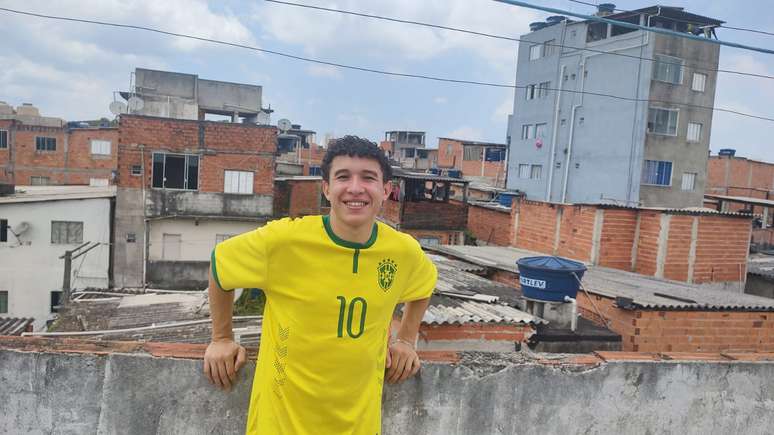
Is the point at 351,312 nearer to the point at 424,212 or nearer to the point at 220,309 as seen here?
the point at 220,309

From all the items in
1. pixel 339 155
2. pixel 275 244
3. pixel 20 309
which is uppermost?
pixel 339 155

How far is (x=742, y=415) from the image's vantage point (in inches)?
146

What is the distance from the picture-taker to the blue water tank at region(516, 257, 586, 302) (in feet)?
21.5

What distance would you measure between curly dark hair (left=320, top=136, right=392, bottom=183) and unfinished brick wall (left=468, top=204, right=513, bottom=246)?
64.5 feet

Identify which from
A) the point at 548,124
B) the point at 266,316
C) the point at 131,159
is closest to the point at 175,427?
the point at 266,316

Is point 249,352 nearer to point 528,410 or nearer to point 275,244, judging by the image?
point 275,244

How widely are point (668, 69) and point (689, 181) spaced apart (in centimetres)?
638

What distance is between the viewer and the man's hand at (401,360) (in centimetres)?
266

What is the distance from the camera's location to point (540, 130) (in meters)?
35.6

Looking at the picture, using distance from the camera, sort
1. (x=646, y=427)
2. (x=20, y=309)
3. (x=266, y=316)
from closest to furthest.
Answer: (x=266, y=316)
(x=646, y=427)
(x=20, y=309)

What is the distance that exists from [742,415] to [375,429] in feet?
9.56

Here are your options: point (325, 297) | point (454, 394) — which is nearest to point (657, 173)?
point (454, 394)

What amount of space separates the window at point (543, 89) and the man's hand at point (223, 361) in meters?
35.5

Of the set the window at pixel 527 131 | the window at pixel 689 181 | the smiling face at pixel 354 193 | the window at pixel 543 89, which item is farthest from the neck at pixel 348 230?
the window at pixel 527 131
